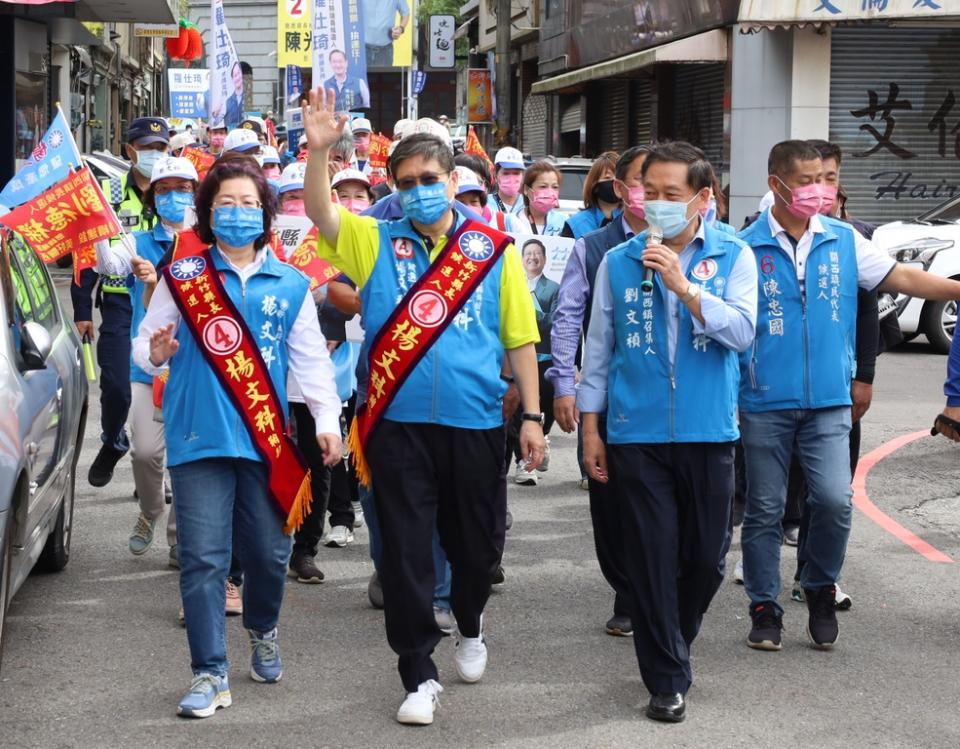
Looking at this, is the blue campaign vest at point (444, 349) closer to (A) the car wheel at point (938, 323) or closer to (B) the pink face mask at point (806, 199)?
(B) the pink face mask at point (806, 199)

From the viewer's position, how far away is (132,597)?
6.72 metres

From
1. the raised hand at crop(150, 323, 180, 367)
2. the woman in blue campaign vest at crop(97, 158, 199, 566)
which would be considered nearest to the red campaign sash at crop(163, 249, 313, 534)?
the raised hand at crop(150, 323, 180, 367)

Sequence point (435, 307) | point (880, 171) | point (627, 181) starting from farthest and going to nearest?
point (880, 171), point (627, 181), point (435, 307)

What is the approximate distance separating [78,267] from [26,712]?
2.60 meters

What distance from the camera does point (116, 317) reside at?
335 inches

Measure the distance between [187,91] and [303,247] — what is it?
99.3ft

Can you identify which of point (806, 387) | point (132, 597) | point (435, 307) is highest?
point (435, 307)

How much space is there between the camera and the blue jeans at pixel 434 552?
5.55 meters

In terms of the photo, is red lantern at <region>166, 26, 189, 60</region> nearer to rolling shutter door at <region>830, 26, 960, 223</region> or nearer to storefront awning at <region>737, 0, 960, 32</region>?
rolling shutter door at <region>830, 26, 960, 223</region>

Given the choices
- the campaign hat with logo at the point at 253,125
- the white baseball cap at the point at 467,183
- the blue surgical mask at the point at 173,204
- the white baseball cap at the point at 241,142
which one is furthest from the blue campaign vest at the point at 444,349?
the campaign hat with logo at the point at 253,125

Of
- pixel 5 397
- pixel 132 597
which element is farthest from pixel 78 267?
pixel 5 397

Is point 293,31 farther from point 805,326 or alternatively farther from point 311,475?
point 805,326

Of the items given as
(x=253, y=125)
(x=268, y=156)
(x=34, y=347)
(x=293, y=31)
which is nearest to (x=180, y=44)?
(x=293, y=31)

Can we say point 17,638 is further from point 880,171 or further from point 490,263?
point 880,171
